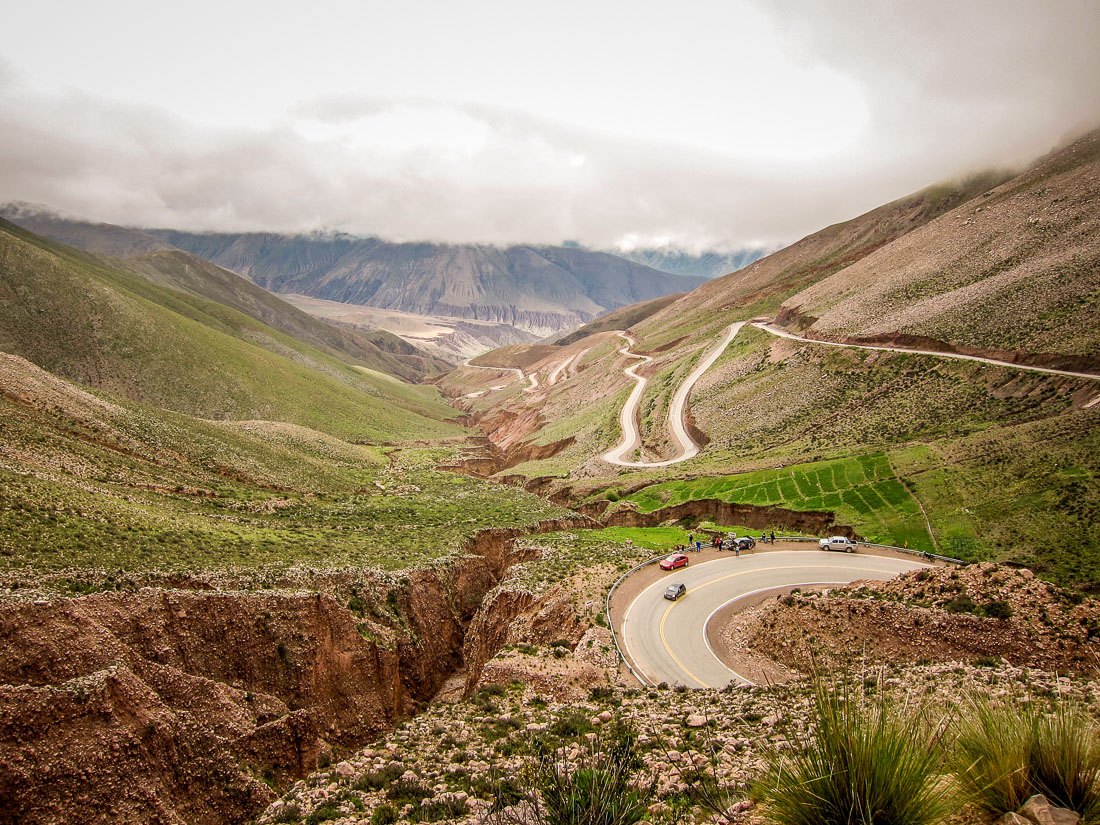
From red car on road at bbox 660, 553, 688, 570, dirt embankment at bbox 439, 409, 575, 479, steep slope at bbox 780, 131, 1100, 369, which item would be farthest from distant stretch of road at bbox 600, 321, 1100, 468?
red car on road at bbox 660, 553, 688, 570

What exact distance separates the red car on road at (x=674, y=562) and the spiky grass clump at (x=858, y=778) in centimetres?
2241

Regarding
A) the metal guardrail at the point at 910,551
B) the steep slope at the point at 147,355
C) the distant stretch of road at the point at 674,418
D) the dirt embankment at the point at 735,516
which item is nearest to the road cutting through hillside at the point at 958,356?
the distant stretch of road at the point at 674,418

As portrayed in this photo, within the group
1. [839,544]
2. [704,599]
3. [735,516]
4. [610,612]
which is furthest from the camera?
[735,516]

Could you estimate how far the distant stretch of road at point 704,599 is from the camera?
19.1 m

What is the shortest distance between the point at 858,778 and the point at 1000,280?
72.2 m

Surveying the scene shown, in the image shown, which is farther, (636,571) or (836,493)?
(836,493)

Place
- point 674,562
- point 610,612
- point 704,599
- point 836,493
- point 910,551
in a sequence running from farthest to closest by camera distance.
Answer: point 836,493
point 910,551
point 674,562
point 704,599
point 610,612

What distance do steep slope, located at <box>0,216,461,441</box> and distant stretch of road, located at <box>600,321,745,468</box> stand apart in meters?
39.0

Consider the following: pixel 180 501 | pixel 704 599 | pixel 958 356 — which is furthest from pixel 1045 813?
pixel 958 356

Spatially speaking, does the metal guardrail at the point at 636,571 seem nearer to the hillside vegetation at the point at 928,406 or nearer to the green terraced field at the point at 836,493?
the green terraced field at the point at 836,493

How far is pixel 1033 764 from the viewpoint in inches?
191

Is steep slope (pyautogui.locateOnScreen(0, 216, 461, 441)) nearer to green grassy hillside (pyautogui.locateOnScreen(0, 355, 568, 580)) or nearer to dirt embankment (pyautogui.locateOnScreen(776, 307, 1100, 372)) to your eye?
green grassy hillside (pyautogui.locateOnScreen(0, 355, 568, 580))

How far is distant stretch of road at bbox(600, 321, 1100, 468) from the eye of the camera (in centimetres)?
4538

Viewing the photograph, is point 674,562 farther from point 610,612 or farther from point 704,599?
point 610,612
